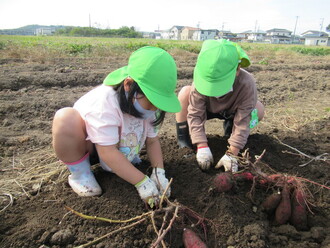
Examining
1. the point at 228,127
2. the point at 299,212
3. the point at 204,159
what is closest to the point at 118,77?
the point at 204,159

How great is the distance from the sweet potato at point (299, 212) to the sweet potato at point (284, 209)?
40 millimetres

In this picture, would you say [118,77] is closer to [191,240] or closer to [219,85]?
[219,85]

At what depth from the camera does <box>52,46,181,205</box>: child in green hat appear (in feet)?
4.32

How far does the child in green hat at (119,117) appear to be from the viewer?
132 cm

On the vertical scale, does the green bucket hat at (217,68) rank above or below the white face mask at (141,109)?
above

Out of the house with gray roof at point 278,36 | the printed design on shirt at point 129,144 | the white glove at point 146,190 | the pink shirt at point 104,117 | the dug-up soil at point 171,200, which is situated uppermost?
the house with gray roof at point 278,36

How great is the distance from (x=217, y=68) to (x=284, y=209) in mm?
983

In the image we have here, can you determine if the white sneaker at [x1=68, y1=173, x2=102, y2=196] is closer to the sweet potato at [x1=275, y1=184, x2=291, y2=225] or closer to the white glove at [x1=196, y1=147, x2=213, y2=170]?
the white glove at [x1=196, y1=147, x2=213, y2=170]

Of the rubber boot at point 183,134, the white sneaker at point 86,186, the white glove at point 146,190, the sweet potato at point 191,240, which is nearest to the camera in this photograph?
the sweet potato at point 191,240

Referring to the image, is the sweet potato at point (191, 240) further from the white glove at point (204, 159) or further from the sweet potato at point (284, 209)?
the white glove at point (204, 159)

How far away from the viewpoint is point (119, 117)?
151 cm

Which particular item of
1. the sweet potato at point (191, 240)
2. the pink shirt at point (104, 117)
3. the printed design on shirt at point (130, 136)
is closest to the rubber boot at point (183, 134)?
the printed design on shirt at point (130, 136)

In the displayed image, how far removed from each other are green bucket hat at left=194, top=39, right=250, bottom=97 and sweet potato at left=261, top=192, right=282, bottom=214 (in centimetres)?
74

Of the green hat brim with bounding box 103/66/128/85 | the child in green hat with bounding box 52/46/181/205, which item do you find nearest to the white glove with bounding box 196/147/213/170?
the child in green hat with bounding box 52/46/181/205
